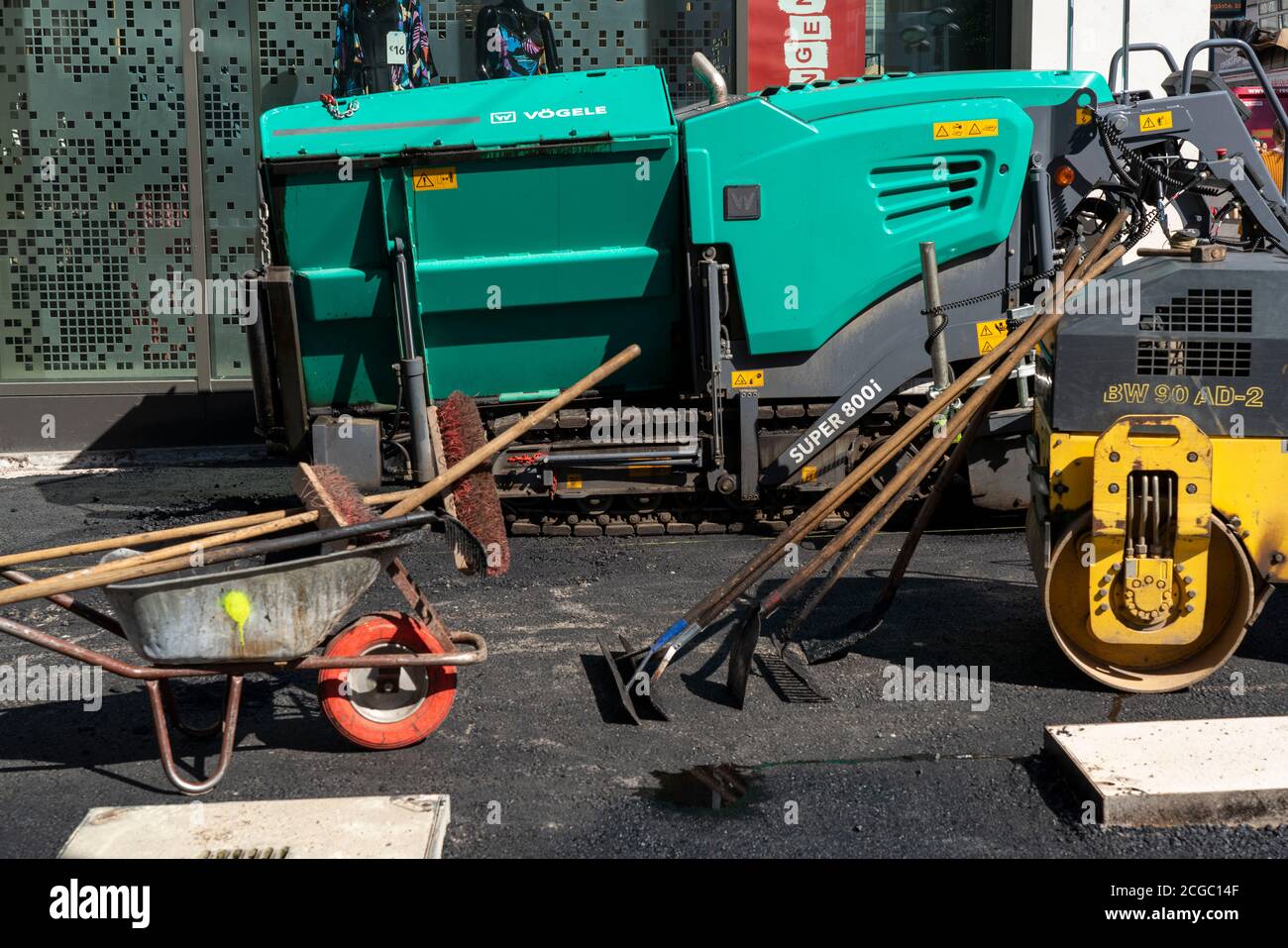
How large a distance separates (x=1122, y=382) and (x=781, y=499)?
2.95 metres

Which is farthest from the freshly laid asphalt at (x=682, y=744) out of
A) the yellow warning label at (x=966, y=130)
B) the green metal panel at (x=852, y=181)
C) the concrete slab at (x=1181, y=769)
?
the yellow warning label at (x=966, y=130)

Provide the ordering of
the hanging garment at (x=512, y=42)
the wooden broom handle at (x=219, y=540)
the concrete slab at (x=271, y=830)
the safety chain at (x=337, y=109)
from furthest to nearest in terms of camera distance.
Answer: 1. the hanging garment at (x=512, y=42)
2. the safety chain at (x=337, y=109)
3. the wooden broom handle at (x=219, y=540)
4. the concrete slab at (x=271, y=830)

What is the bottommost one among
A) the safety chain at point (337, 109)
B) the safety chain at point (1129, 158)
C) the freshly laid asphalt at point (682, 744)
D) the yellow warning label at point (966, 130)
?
the freshly laid asphalt at point (682, 744)

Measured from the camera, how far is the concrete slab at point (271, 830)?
389 cm

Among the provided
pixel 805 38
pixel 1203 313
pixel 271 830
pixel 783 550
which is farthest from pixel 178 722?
pixel 805 38

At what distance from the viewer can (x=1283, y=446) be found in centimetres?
494

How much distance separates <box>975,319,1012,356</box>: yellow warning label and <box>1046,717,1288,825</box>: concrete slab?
10.2 feet

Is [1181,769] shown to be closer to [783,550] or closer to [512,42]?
[783,550]

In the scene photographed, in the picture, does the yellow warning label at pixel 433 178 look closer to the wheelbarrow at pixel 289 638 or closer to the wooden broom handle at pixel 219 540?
the wooden broom handle at pixel 219 540

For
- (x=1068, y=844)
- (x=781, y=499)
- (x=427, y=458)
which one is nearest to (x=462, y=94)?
(x=427, y=458)

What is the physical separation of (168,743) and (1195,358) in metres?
3.83

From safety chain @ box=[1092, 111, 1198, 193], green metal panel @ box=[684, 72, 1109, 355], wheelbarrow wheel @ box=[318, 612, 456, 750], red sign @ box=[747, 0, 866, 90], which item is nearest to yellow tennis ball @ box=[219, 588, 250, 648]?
wheelbarrow wheel @ box=[318, 612, 456, 750]

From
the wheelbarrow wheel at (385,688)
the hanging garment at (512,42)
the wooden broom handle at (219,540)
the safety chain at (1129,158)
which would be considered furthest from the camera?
the hanging garment at (512,42)

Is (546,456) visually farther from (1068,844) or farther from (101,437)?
(101,437)
